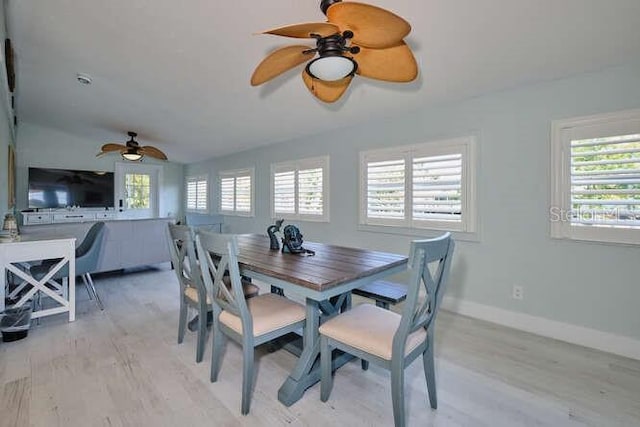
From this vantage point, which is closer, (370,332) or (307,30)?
(307,30)

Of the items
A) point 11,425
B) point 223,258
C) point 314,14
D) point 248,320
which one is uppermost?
point 314,14

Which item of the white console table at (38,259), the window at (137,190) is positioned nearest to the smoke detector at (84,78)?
the white console table at (38,259)

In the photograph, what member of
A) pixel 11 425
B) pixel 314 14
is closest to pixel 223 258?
pixel 11 425

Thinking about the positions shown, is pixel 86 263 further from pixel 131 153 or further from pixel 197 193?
pixel 197 193

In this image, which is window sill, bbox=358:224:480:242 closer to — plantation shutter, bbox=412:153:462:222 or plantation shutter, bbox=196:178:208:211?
plantation shutter, bbox=412:153:462:222

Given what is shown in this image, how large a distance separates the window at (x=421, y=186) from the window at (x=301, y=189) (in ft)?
2.29

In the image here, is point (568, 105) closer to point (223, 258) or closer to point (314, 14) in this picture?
point (314, 14)

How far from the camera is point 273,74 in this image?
183cm

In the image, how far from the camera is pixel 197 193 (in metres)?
7.43

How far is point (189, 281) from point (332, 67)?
1.78 meters

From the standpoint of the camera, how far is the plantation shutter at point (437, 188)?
2.95m

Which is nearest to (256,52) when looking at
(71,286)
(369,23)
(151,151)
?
(369,23)

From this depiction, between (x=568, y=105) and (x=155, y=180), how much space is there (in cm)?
799

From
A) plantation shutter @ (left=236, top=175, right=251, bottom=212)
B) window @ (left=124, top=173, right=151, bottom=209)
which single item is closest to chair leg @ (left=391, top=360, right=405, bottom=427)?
plantation shutter @ (left=236, top=175, right=251, bottom=212)
